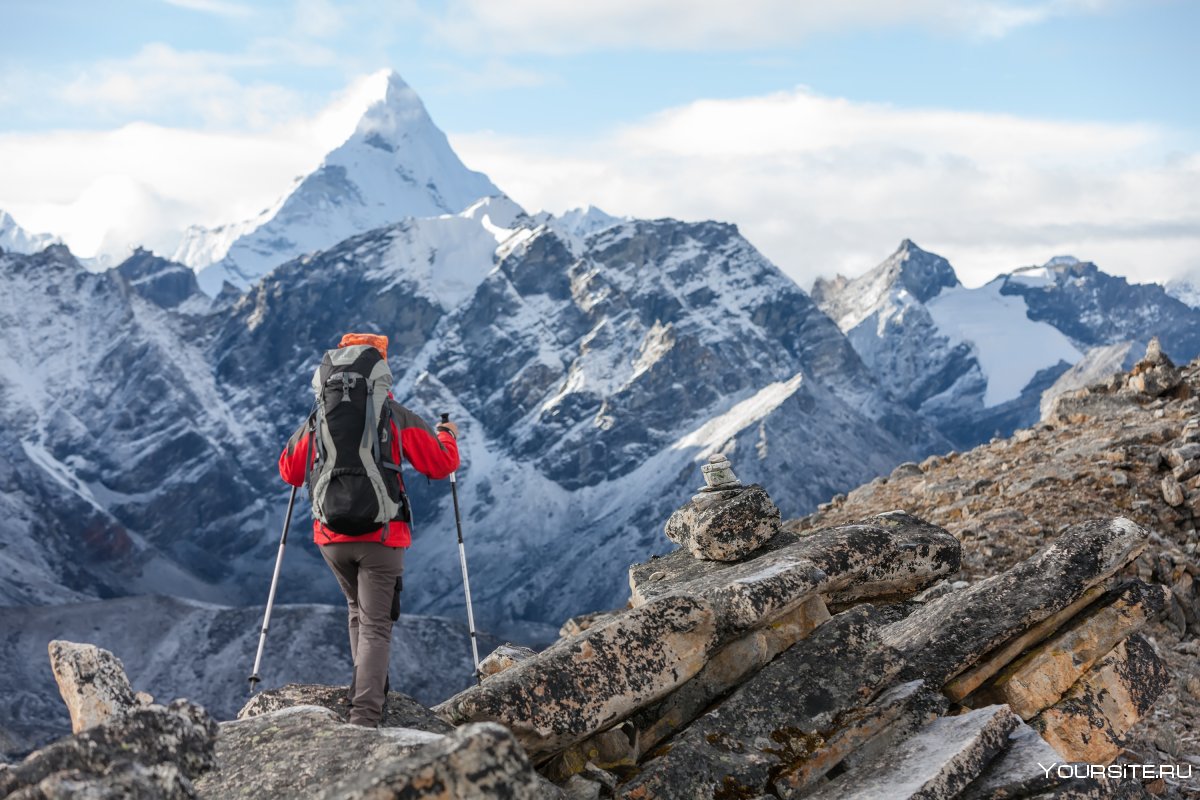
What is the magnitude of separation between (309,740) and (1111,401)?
22.6 meters

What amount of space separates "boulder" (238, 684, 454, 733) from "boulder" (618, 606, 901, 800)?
80.7 inches

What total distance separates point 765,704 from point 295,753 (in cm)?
380

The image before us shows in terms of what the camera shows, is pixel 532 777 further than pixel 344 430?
No

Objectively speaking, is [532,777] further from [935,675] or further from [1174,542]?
[1174,542]

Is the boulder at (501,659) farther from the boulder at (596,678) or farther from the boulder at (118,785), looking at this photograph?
the boulder at (118,785)

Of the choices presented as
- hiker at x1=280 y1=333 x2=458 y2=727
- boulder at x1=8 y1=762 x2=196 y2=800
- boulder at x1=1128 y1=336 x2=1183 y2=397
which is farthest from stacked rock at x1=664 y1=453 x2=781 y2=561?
boulder at x1=1128 y1=336 x2=1183 y2=397

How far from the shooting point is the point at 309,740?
328 inches

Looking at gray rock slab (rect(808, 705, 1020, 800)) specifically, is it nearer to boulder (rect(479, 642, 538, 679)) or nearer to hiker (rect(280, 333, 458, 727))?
hiker (rect(280, 333, 458, 727))

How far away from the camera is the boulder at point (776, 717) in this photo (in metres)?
8.84

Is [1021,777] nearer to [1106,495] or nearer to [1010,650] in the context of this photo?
[1010,650]

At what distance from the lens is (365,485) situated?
32.7ft

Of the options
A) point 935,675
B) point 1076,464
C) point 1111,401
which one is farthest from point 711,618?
point 1111,401

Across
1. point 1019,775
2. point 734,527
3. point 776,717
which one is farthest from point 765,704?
point 734,527

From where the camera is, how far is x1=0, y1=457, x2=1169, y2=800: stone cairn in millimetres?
8539
